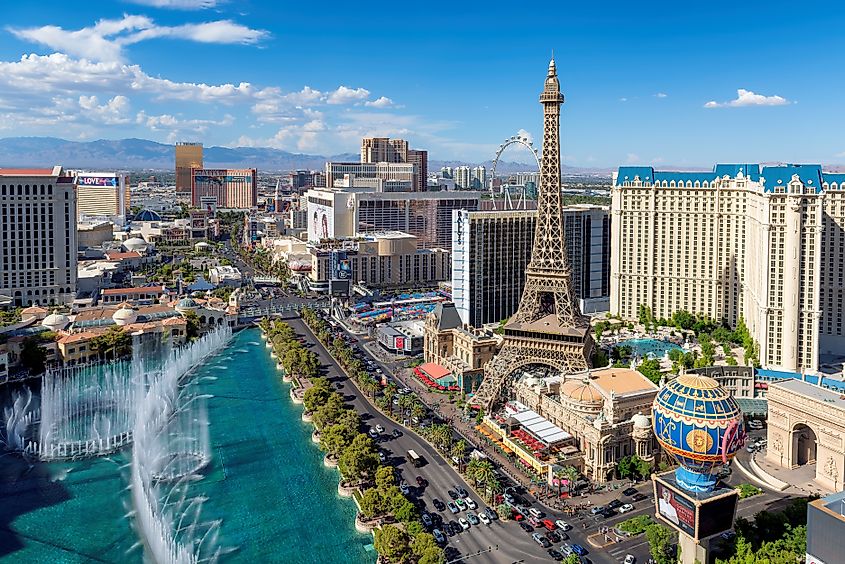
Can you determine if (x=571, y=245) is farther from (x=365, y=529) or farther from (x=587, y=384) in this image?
(x=365, y=529)

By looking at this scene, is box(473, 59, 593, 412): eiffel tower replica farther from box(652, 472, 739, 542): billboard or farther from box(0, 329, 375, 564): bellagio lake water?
box(652, 472, 739, 542): billboard

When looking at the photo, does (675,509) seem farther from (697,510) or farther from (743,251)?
(743,251)

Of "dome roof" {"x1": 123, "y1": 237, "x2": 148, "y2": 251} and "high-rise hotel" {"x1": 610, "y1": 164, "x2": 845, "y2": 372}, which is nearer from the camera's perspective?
"high-rise hotel" {"x1": 610, "y1": 164, "x2": 845, "y2": 372}

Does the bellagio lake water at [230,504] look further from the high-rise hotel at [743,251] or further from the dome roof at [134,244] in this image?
the dome roof at [134,244]

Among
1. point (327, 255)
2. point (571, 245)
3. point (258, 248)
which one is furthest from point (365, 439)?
point (258, 248)

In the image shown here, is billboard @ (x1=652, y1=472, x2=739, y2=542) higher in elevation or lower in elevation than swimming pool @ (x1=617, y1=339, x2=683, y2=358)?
lower

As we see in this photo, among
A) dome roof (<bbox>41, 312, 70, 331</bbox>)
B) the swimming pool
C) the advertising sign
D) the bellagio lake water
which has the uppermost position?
dome roof (<bbox>41, 312, 70, 331</bbox>)

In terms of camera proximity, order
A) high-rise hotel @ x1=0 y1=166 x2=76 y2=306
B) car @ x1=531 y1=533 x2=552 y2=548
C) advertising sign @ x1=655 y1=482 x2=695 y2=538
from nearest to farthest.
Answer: advertising sign @ x1=655 y1=482 x2=695 y2=538 → car @ x1=531 y1=533 x2=552 y2=548 → high-rise hotel @ x1=0 y1=166 x2=76 y2=306

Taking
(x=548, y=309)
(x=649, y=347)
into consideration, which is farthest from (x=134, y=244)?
(x=649, y=347)

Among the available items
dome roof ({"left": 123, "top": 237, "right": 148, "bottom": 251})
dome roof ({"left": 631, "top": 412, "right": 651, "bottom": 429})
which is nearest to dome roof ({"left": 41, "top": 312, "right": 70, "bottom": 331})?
dome roof ({"left": 123, "top": 237, "right": 148, "bottom": 251})
